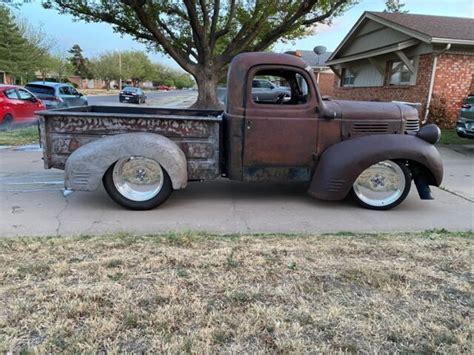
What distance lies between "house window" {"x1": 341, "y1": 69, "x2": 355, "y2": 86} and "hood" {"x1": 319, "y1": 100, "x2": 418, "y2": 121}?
17.2m

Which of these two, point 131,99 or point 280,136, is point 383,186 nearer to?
point 280,136

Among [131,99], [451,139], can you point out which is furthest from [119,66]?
[451,139]

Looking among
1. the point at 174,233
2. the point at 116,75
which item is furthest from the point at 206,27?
the point at 116,75

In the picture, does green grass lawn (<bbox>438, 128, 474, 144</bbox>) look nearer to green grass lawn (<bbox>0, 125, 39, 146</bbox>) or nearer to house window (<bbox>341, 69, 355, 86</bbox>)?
house window (<bbox>341, 69, 355, 86</bbox>)

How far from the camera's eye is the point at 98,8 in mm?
18125

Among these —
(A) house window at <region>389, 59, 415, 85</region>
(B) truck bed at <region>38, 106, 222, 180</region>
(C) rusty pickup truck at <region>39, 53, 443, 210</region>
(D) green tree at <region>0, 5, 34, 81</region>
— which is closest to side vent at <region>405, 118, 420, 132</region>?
(C) rusty pickup truck at <region>39, 53, 443, 210</region>

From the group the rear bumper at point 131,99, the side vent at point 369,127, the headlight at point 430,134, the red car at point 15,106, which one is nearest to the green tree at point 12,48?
the rear bumper at point 131,99

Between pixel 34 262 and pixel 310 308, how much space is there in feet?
7.92

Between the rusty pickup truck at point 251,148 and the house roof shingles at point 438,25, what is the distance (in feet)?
32.5

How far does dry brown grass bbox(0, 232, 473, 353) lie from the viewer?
8.17ft

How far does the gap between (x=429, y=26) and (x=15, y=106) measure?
49.7ft

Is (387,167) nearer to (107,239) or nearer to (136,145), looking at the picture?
(136,145)

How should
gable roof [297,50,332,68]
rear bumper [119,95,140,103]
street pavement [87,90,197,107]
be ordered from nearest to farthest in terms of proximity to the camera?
gable roof [297,50,332,68] < street pavement [87,90,197,107] < rear bumper [119,95,140,103]

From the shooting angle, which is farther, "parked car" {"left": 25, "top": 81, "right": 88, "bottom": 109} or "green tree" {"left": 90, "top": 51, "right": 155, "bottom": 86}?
"green tree" {"left": 90, "top": 51, "right": 155, "bottom": 86}
